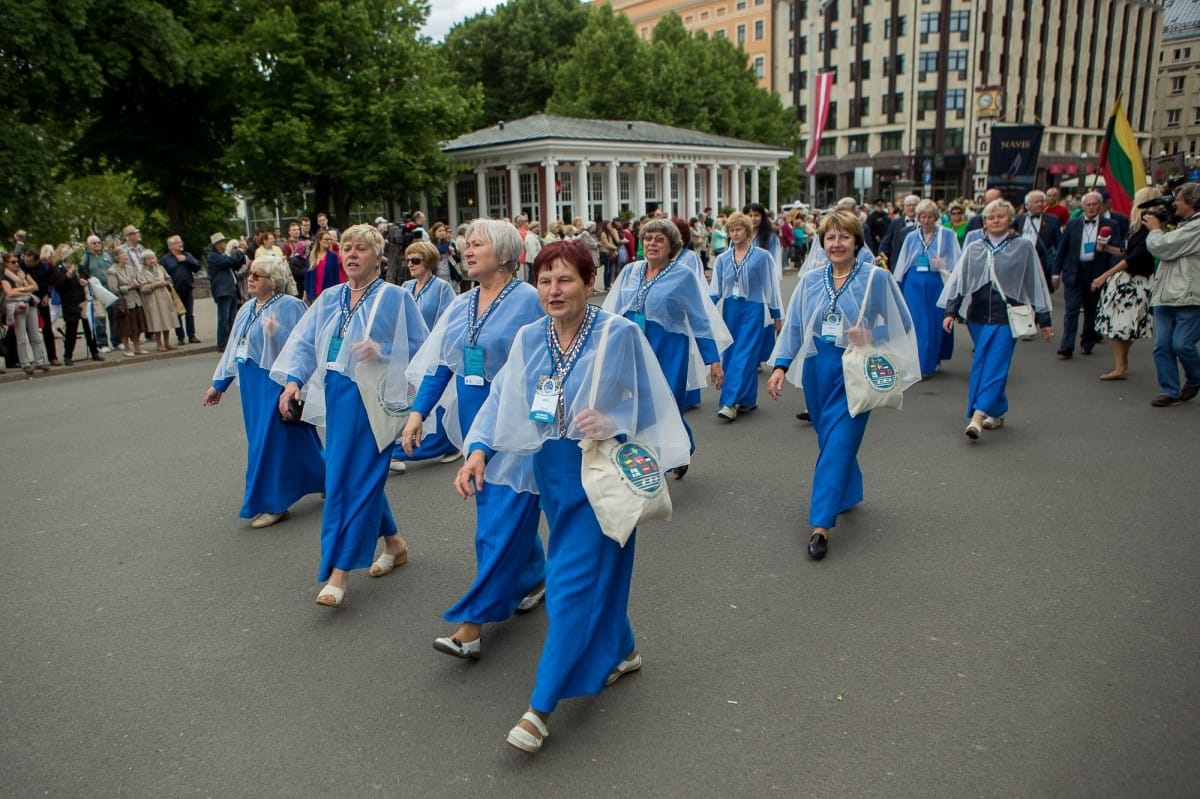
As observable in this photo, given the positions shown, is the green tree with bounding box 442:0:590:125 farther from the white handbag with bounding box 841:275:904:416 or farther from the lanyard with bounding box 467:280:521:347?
the lanyard with bounding box 467:280:521:347

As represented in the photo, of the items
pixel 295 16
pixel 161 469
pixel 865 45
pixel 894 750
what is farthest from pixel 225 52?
pixel 865 45

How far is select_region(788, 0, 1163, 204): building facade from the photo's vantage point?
76.3m

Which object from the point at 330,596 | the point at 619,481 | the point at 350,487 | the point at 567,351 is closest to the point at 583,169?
the point at 350,487

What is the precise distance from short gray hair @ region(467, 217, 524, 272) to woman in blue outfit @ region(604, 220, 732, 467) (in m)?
2.44

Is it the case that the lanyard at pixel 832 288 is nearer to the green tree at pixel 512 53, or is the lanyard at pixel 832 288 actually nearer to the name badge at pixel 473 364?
the name badge at pixel 473 364

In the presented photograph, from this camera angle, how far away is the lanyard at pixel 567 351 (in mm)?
3436

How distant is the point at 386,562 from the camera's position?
5109 mm

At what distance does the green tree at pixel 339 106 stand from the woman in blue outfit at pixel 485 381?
26.8 m

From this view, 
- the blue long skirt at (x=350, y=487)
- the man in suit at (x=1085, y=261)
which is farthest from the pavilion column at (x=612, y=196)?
the blue long skirt at (x=350, y=487)

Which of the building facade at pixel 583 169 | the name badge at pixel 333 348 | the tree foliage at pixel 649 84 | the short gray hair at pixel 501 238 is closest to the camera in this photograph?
the short gray hair at pixel 501 238

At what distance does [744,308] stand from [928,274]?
2.94 metres

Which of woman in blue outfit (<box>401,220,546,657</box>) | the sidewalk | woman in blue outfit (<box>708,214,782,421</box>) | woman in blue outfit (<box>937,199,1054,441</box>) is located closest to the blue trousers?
woman in blue outfit (<box>937,199,1054,441</box>)

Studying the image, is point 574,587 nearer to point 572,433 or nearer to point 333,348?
point 572,433

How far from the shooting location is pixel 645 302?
22.3 ft
